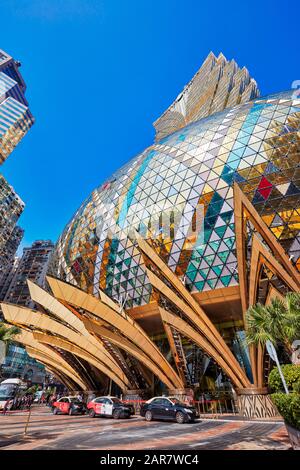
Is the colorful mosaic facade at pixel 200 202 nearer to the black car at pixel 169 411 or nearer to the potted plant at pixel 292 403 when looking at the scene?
the black car at pixel 169 411

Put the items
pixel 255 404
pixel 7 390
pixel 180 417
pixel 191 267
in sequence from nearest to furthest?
1. pixel 180 417
2. pixel 255 404
3. pixel 191 267
4. pixel 7 390

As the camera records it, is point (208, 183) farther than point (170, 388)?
Yes

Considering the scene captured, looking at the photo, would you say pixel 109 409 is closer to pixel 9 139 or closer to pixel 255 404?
pixel 255 404

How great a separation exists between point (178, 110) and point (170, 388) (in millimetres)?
96103

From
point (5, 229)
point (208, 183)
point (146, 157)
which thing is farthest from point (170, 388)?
point (5, 229)

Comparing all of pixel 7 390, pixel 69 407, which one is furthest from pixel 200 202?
pixel 7 390

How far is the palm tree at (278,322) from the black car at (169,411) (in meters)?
6.04

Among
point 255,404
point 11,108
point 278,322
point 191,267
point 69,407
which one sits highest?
point 11,108

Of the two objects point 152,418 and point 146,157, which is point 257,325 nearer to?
point 152,418

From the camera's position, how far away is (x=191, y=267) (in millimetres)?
23438

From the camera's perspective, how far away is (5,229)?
360ft

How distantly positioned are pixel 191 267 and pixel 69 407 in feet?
49.6

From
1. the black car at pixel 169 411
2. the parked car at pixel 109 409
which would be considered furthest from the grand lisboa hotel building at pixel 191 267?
the black car at pixel 169 411

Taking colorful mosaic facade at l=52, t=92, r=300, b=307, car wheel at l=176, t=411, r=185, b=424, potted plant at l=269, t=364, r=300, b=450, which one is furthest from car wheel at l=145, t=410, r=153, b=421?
potted plant at l=269, t=364, r=300, b=450
